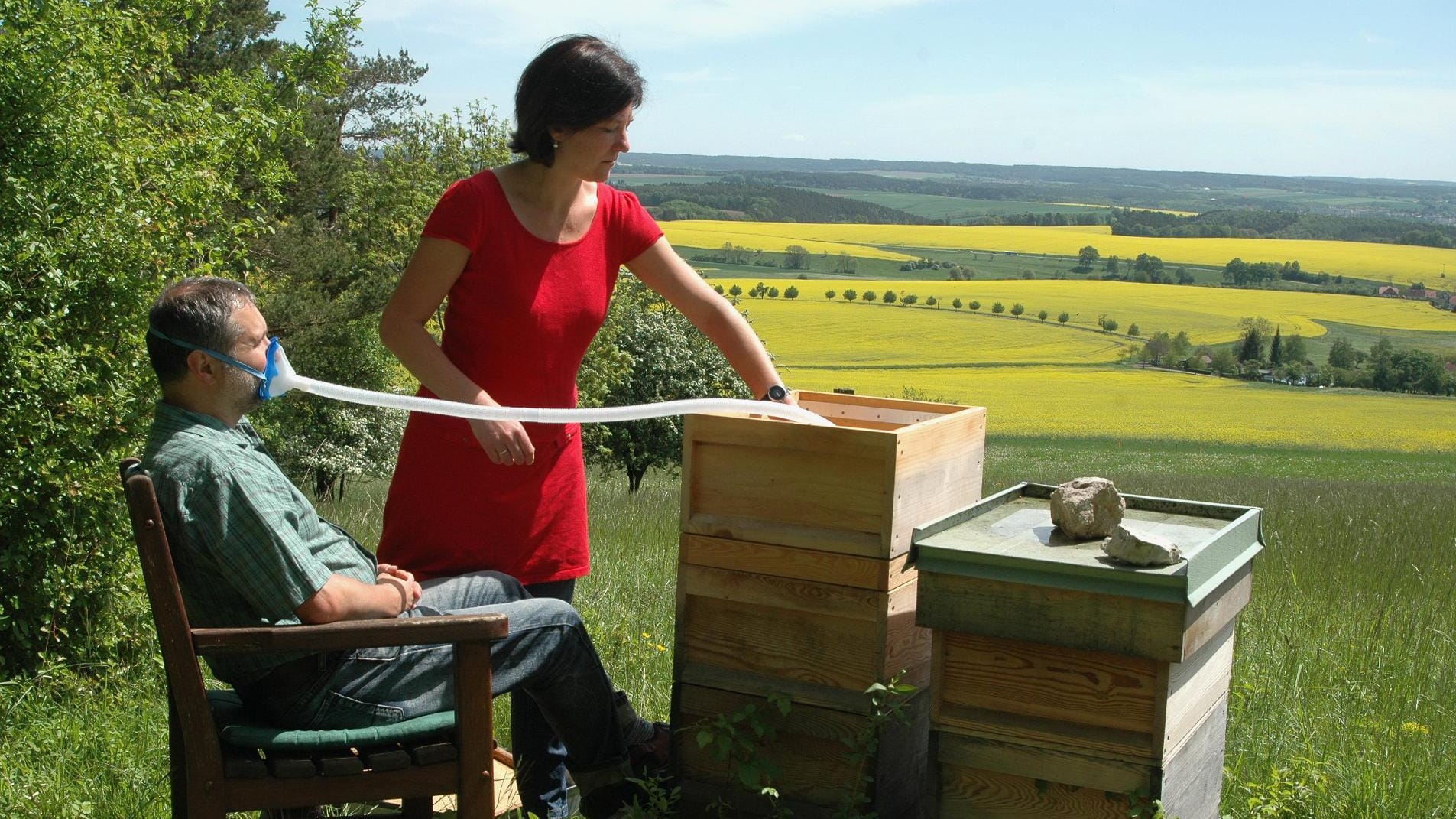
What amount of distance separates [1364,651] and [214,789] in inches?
166

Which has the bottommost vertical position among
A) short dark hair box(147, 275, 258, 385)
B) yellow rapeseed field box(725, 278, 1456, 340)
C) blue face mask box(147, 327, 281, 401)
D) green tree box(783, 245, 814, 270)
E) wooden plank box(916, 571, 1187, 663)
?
yellow rapeseed field box(725, 278, 1456, 340)

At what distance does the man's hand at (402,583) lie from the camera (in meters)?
2.56

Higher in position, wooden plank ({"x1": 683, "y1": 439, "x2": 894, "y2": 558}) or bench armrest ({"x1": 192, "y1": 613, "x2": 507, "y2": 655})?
wooden plank ({"x1": 683, "y1": 439, "x2": 894, "y2": 558})

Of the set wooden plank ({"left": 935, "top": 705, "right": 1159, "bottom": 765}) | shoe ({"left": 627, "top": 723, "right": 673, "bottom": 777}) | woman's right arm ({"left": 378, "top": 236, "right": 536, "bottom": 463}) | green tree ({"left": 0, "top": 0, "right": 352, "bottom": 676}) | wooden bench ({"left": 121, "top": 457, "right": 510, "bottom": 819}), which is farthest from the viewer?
green tree ({"left": 0, "top": 0, "right": 352, "bottom": 676})

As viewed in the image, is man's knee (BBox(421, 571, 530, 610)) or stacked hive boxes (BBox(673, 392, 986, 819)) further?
stacked hive boxes (BBox(673, 392, 986, 819))

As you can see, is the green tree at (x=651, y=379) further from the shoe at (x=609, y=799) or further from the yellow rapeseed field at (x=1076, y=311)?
the shoe at (x=609, y=799)

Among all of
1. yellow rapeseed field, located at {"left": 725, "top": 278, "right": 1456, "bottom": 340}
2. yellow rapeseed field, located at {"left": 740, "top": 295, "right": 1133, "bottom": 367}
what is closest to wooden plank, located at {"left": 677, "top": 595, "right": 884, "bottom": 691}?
yellow rapeseed field, located at {"left": 740, "top": 295, "right": 1133, "bottom": 367}

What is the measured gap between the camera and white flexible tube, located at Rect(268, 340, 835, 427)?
2.54m


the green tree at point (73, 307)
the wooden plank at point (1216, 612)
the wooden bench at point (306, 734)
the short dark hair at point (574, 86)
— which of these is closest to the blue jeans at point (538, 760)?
the wooden bench at point (306, 734)

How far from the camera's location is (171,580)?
222cm

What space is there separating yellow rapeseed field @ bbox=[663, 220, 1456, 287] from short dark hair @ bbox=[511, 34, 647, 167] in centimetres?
6087

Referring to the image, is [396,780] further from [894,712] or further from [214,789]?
[894,712]

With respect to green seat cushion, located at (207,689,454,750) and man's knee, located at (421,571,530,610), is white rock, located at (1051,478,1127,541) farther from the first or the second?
green seat cushion, located at (207,689,454,750)

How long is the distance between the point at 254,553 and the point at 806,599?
4.63 ft
